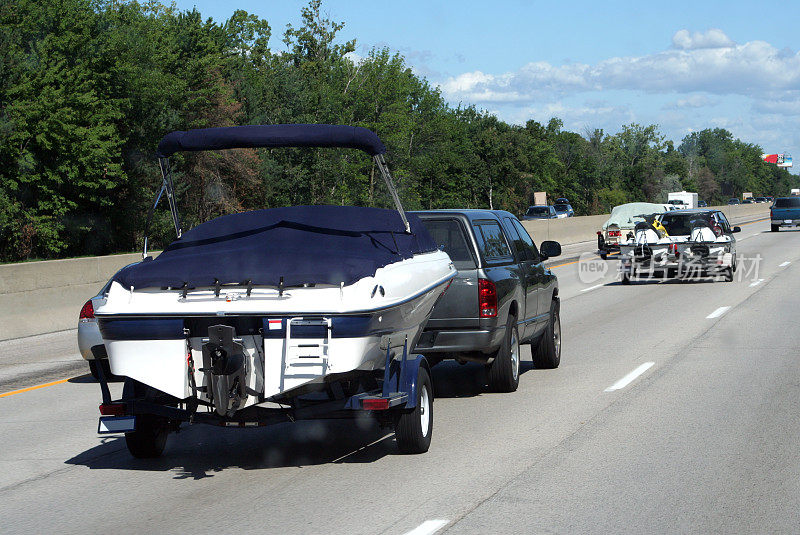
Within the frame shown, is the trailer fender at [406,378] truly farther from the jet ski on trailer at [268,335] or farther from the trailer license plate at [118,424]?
the trailer license plate at [118,424]

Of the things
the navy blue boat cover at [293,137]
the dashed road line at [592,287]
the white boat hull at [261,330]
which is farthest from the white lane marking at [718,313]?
the white boat hull at [261,330]

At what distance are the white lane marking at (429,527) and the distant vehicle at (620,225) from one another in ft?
98.9

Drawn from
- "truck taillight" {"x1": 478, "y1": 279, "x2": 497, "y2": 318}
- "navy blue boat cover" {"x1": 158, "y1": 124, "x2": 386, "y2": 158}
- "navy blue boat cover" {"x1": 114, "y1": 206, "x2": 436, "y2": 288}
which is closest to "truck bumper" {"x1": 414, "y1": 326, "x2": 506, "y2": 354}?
"truck taillight" {"x1": 478, "y1": 279, "x2": 497, "y2": 318}

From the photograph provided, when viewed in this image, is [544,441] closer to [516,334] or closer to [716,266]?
[516,334]

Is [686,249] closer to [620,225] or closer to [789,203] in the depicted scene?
[620,225]

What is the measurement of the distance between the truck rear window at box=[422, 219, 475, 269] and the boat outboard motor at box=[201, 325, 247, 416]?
12.2 ft

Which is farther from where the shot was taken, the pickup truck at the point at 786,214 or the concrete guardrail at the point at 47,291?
the pickup truck at the point at 786,214

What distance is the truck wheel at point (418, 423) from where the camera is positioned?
7.61 m

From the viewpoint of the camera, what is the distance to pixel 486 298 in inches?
389

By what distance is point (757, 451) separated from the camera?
7738mm

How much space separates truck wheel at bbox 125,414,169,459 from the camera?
774cm

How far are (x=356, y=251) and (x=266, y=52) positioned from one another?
90.5 meters

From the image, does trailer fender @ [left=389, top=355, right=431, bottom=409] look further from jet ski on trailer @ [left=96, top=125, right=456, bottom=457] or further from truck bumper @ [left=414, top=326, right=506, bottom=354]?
truck bumper @ [left=414, top=326, right=506, bottom=354]

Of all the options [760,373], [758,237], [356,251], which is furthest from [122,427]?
[758,237]
